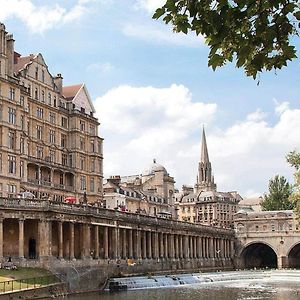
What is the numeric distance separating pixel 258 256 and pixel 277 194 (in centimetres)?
2125

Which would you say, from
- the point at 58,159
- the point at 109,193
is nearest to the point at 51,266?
the point at 58,159

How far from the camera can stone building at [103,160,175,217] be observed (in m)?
124

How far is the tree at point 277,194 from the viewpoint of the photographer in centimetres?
14825

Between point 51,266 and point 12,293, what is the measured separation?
12.4 meters

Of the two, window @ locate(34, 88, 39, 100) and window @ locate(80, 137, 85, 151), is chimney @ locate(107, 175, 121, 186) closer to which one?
window @ locate(80, 137, 85, 151)

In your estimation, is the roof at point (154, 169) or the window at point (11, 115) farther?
the roof at point (154, 169)

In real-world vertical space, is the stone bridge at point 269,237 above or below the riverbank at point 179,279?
above

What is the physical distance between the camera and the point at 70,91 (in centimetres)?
9225

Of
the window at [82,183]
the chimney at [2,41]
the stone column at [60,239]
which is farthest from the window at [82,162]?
the stone column at [60,239]

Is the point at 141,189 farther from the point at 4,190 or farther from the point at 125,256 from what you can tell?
the point at 4,190

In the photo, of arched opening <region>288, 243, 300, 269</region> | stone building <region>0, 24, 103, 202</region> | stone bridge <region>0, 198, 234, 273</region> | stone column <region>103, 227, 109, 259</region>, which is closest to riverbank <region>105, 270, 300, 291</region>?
stone bridge <region>0, 198, 234, 273</region>

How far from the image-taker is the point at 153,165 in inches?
5955

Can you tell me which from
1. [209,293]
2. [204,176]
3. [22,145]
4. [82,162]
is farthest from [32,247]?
[204,176]

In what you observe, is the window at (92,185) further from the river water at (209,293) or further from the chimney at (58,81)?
the river water at (209,293)
